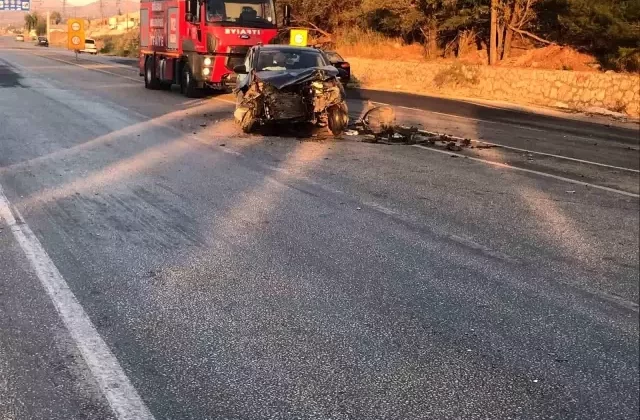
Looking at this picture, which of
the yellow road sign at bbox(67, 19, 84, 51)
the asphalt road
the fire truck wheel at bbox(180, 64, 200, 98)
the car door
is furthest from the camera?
the yellow road sign at bbox(67, 19, 84, 51)

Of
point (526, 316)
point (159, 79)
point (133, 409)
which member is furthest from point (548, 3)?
point (133, 409)

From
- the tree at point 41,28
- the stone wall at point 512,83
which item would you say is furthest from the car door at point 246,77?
the tree at point 41,28

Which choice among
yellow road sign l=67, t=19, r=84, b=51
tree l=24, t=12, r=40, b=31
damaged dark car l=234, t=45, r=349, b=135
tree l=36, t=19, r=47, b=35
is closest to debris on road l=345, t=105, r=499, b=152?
damaged dark car l=234, t=45, r=349, b=135

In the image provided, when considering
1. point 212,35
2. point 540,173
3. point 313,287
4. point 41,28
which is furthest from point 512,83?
point 41,28

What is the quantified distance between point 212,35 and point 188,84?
6.84ft

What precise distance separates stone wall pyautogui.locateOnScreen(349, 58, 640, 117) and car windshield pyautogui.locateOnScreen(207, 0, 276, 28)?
8.86 metres

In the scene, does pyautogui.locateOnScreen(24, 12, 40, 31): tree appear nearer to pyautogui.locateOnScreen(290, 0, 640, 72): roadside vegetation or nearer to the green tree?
pyautogui.locateOnScreen(290, 0, 640, 72): roadside vegetation

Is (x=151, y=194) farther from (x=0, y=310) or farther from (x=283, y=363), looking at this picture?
(x=283, y=363)

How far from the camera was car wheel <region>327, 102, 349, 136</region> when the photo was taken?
13672mm

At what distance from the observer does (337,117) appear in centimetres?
1366

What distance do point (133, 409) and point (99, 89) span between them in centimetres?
2137

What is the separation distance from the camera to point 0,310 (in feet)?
15.8

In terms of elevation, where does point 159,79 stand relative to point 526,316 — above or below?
above

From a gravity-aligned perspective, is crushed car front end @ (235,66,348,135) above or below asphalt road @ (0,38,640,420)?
above
